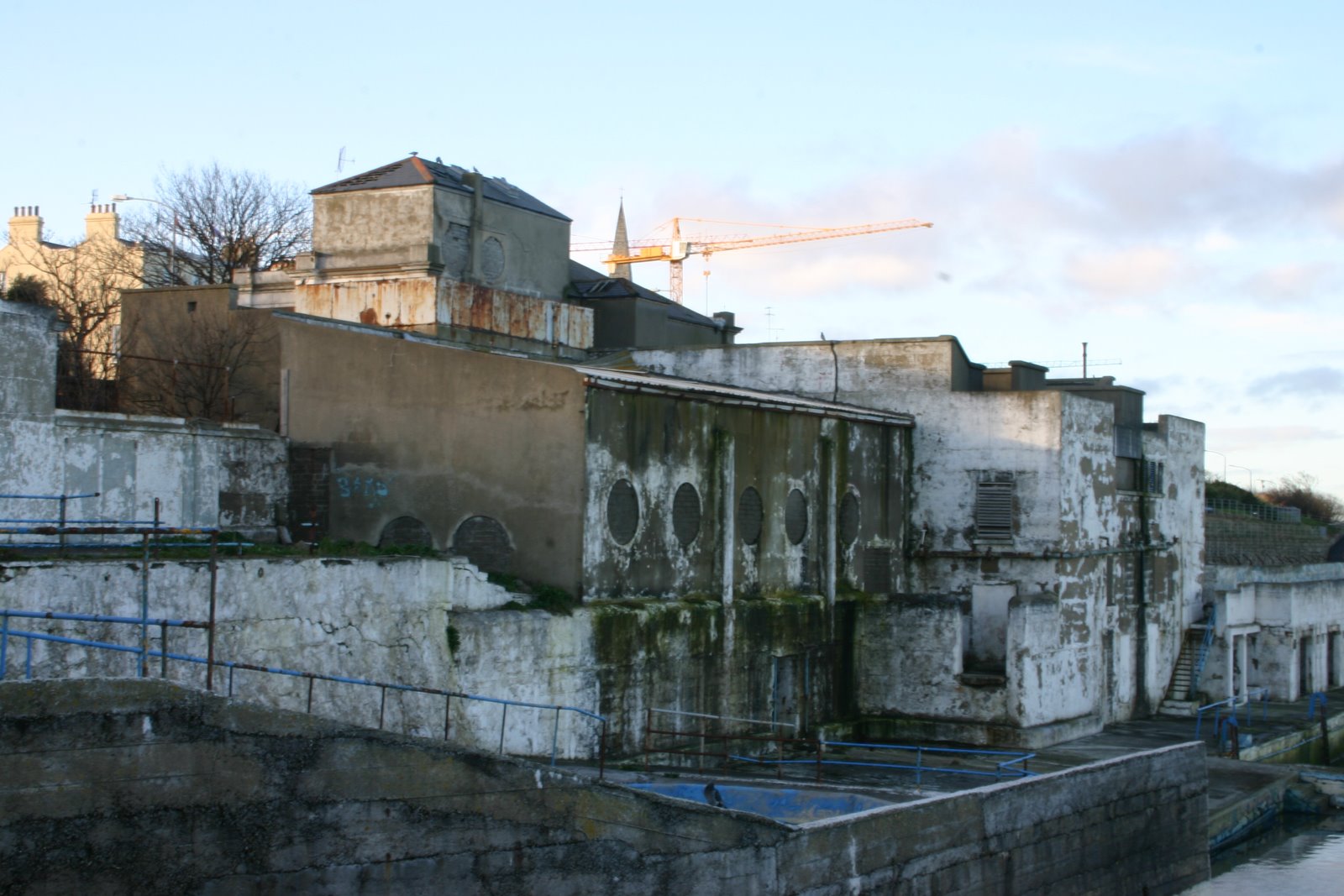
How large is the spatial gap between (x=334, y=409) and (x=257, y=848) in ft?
32.6

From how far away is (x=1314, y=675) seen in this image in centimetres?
3647

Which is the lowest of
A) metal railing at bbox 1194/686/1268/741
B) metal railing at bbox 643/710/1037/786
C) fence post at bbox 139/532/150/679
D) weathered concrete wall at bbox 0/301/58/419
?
metal railing at bbox 1194/686/1268/741

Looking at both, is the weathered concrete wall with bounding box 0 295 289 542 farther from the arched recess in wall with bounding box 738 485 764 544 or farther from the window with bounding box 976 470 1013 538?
the window with bounding box 976 470 1013 538

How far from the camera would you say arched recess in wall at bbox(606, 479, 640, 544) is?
65.4 ft

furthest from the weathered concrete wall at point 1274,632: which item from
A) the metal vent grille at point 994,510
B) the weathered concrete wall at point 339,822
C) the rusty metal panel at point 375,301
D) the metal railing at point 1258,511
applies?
the metal railing at point 1258,511

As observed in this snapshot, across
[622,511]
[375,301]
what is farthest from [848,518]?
[375,301]

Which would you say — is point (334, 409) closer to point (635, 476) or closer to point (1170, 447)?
point (635, 476)

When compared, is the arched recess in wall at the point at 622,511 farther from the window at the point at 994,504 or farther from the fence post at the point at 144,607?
the window at the point at 994,504

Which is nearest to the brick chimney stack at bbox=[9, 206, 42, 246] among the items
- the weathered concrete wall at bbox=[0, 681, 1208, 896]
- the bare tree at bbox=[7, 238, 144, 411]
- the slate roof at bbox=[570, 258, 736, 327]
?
the bare tree at bbox=[7, 238, 144, 411]

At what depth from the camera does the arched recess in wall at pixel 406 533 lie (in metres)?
19.9

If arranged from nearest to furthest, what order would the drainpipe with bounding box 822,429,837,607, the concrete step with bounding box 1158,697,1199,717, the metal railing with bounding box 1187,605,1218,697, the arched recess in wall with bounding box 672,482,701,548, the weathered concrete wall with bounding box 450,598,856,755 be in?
the weathered concrete wall with bounding box 450,598,856,755 → the arched recess in wall with bounding box 672,482,701,548 → the drainpipe with bounding box 822,429,837,607 → the concrete step with bounding box 1158,697,1199,717 → the metal railing with bounding box 1187,605,1218,697

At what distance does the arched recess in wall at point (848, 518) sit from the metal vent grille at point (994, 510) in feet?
8.00

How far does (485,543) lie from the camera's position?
19.7 metres

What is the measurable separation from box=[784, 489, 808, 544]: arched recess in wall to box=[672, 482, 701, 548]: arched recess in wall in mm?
2456
